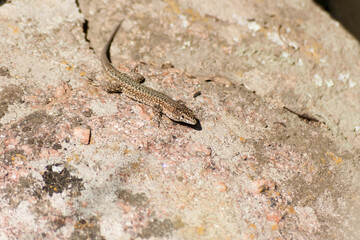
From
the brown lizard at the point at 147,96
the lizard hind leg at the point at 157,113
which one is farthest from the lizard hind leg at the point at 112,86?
the lizard hind leg at the point at 157,113

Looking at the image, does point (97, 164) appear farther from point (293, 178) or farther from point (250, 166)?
point (293, 178)

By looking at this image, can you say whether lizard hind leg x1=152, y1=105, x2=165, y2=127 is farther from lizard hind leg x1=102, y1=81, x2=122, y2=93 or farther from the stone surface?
lizard hind leg x1=102, y1=81, x2=122, y2=93


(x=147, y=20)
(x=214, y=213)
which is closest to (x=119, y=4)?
(x=147, y=20)

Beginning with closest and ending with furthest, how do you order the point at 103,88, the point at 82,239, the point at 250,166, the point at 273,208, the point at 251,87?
the point at 82,239
the point at 273,208
the point at 250,166
the point at 103,88
the point at 251,87

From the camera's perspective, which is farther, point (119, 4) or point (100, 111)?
point (119, 4)

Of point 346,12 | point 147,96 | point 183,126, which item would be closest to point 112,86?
point 147,96

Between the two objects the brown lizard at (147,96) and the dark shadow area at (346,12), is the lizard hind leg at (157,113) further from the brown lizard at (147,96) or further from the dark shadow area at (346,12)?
the dark shadow area at (346,12)

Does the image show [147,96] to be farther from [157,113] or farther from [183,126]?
[183,126]
